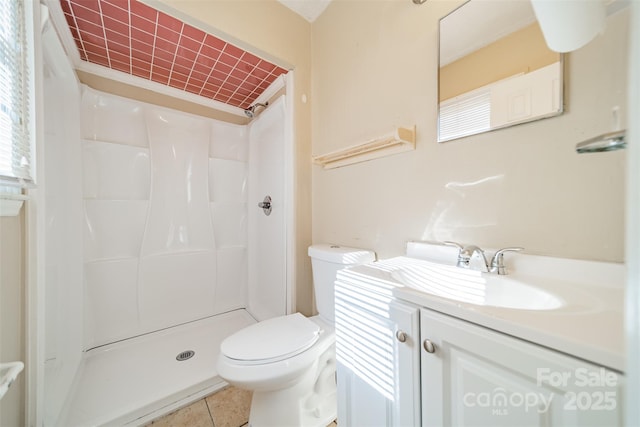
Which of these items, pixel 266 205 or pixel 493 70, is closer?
pixel 493 70

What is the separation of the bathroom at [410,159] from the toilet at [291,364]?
0.28 metres

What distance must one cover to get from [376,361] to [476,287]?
15.2 inches

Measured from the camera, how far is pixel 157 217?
1775 mm

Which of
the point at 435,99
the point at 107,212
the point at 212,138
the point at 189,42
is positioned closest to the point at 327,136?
the point at 435,99

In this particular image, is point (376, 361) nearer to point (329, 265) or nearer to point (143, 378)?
point (329, 265)

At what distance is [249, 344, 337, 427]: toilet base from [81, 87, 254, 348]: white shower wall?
1.21m

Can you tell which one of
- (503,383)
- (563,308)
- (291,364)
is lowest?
(291,364)

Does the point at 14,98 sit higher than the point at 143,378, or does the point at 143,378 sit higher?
the point at 14,98

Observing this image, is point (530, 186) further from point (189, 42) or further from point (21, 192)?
point (189, 42)

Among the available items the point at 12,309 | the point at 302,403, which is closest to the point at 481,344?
the point at 302,403

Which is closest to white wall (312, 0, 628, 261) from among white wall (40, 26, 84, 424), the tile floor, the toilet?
the toilet

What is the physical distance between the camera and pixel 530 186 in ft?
2.29

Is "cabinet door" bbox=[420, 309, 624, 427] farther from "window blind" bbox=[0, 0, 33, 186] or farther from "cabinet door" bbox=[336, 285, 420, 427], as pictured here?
"window blind" bbox=[0, 0, 33, 186]

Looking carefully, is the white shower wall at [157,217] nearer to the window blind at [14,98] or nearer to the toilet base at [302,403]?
the window blind at [14,98]
